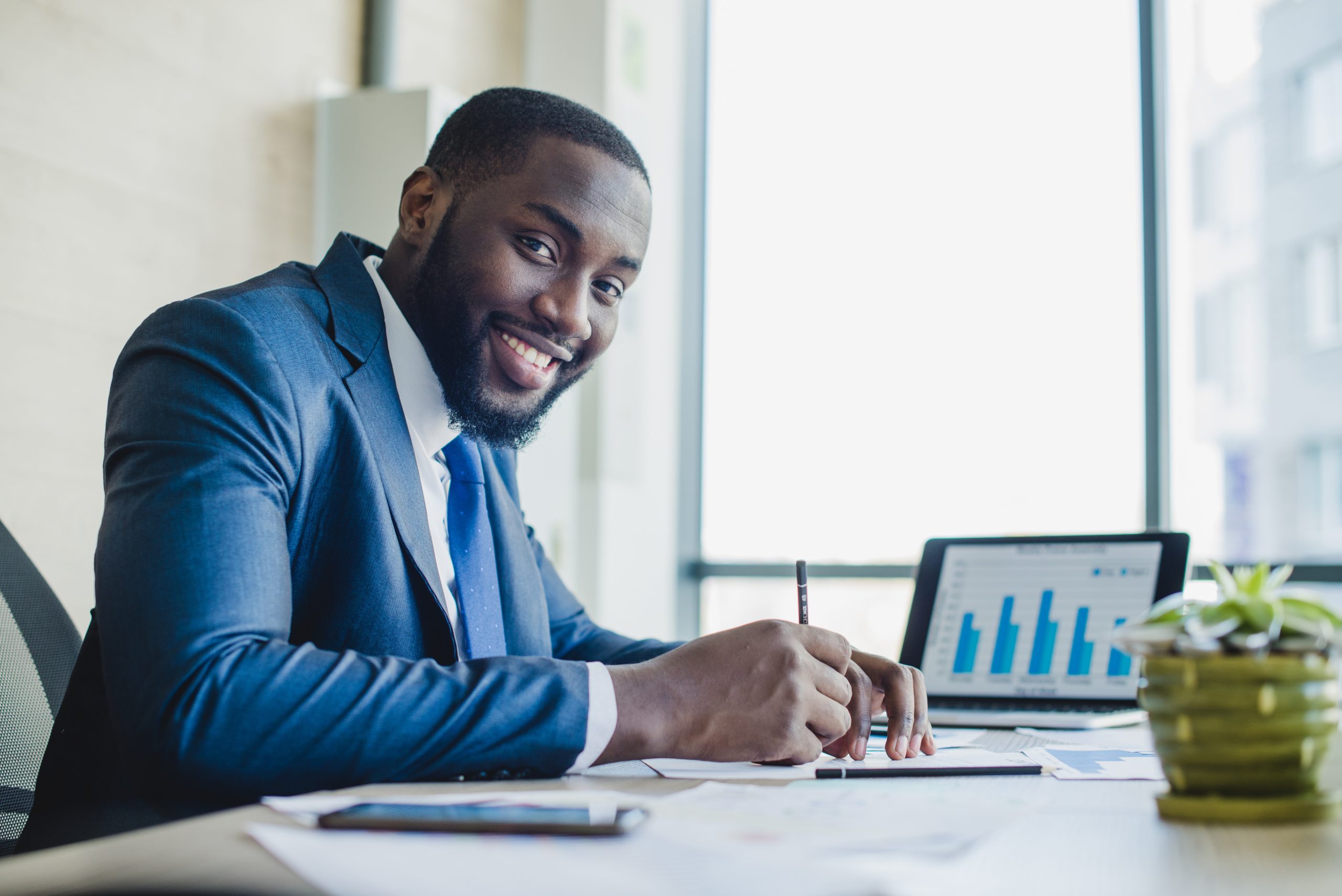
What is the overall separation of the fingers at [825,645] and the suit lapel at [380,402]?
1.30 feet

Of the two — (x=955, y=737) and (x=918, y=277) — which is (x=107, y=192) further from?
(x=918, y=277)

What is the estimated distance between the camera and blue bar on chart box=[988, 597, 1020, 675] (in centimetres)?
175

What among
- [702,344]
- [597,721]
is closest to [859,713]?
[597,721]

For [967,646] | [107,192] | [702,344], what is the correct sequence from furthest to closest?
1. [702,344]
2. [107,192]
3. [967,646]

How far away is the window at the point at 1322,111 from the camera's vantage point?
302 centimetres

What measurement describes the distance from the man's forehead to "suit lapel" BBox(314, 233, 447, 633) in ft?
0.84

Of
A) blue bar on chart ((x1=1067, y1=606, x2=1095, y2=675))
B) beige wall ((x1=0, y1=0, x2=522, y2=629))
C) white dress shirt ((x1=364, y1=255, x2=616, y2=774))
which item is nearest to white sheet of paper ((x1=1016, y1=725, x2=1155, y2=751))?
blue bar on chart ((x1=1067, y1=606, x2=1095, y2=675))

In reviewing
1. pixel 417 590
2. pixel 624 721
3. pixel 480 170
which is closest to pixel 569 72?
pixel 480 170

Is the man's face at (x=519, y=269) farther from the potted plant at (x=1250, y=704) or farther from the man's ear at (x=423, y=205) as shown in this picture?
the potted plant at (x=1250, y=704)

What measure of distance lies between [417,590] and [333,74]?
78.6 inches

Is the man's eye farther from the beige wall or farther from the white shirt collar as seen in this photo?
the beige wall

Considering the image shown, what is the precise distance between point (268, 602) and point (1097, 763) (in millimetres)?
811

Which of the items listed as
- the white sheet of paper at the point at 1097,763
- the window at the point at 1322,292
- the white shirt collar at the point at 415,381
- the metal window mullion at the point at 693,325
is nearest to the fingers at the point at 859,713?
the white sheet of paper at the point at 1097,763

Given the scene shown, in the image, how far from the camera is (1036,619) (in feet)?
5.80
